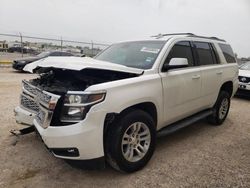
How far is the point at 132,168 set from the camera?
324 cm

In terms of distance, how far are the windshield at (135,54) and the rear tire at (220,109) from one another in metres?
2.13

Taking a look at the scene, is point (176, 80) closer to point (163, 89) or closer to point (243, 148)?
point (163, 89)

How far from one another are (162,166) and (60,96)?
171 centimetres

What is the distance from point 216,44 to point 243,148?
225 cm

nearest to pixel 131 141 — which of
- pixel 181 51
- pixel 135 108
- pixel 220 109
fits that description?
pixel 135 108

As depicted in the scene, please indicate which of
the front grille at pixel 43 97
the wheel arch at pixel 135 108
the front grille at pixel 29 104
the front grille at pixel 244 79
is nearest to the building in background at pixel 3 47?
the front grille at pixel 244 79

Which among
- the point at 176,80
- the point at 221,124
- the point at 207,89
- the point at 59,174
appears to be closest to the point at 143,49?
the point at 176,80

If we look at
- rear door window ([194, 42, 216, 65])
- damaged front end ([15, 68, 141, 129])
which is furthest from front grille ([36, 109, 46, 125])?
rear door window ([194, 42, 216, 65])

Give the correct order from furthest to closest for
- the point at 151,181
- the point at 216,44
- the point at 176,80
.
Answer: the point at 216,44 → the point at 176,80 → the point at 151,181

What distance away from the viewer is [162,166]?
11.5ft

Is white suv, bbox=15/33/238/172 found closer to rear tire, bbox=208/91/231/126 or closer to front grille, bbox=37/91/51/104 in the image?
front grille, bbox=37/91/51/104

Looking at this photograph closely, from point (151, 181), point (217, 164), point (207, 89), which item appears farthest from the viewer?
point (207, 89)

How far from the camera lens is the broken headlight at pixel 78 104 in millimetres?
2756

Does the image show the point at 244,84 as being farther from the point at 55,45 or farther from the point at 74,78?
the point at 55,45
